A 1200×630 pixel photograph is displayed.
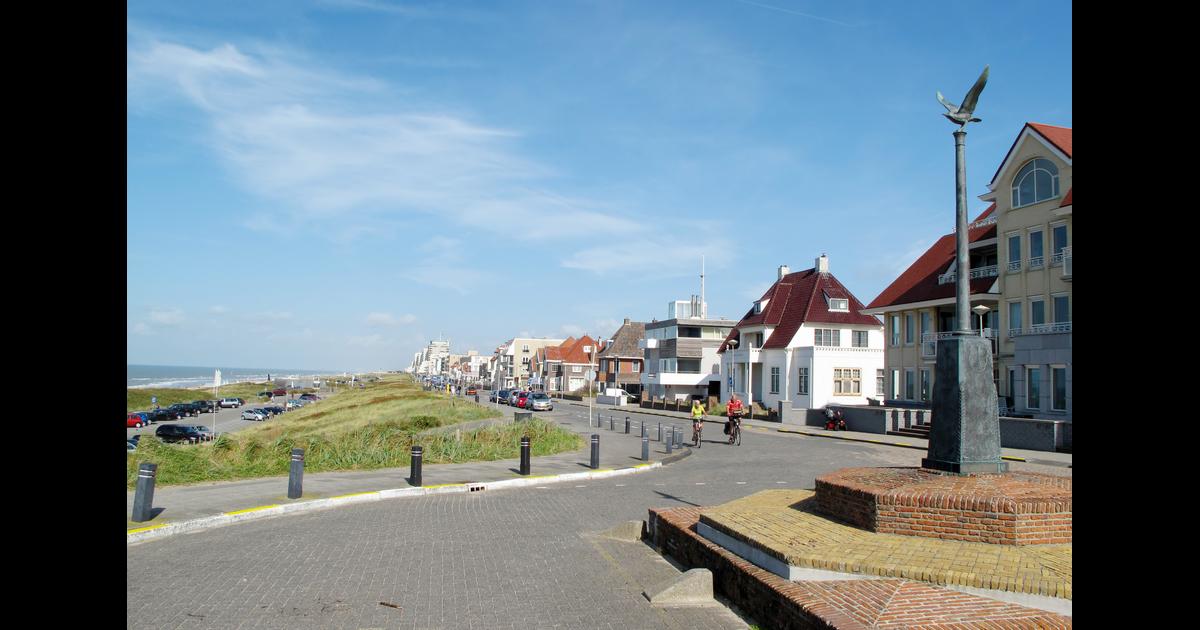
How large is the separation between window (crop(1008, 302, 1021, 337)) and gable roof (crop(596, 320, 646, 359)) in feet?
198

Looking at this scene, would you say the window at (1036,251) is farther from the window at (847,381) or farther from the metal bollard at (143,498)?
the metal bollard at (143,498)

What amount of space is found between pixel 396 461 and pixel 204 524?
9.24 metres

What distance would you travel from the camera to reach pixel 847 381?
52000mm

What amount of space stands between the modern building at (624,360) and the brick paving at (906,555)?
8075 centimetres

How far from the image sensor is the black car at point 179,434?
4347cm

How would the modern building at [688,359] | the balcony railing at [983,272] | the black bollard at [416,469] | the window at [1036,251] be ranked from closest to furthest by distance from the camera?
the black bollard at [416,469] < the window at [1036,251] < the balcony railing at [983,272] < the modern building at [688,359]

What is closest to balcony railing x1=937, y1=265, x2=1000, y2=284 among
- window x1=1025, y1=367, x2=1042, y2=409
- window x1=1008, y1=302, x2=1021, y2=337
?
window x1=1008, y1=302, x2=1021, y2=337

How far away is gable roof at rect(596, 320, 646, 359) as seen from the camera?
3760 inches

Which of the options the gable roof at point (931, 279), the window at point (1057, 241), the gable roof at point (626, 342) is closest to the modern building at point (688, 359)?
the gable roof at point (626, 342)

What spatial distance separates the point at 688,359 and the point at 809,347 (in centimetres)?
2241

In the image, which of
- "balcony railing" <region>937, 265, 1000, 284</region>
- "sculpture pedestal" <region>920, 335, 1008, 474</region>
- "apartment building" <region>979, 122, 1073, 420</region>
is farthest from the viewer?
"balcony railing" <region>937, 265, 1000, 284</region>

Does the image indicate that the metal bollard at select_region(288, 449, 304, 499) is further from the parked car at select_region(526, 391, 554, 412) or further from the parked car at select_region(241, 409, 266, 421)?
the parked car at select_region(241, 409, 266, 421)
